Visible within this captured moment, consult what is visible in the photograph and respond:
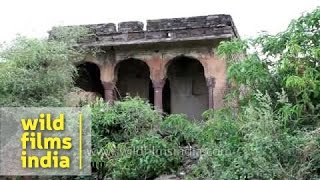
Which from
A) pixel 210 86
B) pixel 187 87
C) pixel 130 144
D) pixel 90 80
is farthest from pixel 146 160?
pixel 90 80

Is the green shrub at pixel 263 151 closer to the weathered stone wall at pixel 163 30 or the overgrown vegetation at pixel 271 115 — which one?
the overgrown vegetation at pixel 271 115

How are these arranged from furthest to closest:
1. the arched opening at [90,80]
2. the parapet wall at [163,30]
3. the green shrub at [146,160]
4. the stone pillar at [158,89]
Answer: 1. the arched opening at [90,80]
2. the stone pillar at [158,89]
3. the parapet wall at [163,30]
4. the green shrub at [146,160]

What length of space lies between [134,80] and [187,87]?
1497 mm

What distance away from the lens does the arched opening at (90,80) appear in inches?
545

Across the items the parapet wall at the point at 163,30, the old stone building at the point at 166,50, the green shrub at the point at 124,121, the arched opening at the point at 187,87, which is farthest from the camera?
the arched opening at the point at 187,87

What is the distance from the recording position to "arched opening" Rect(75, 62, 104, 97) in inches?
545

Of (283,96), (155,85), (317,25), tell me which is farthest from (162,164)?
(155,85)

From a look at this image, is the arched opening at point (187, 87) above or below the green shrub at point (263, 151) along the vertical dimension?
above

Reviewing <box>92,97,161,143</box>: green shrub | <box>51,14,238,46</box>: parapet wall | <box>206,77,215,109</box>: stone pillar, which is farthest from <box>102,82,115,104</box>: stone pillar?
<box>92,97,161,143</box>: green shrub

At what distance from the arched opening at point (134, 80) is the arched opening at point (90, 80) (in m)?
0.57

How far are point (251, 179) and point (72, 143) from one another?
3.33 meters

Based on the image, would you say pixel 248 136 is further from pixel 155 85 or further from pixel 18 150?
pixel 155 85

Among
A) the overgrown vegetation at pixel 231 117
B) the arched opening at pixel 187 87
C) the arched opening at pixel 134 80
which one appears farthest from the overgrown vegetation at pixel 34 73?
the arched opening at pixel 187 87

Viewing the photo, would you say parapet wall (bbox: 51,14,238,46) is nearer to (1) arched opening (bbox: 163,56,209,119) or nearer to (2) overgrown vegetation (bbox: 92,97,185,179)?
(1) arched opening (bbox: 163,56,209,119)
